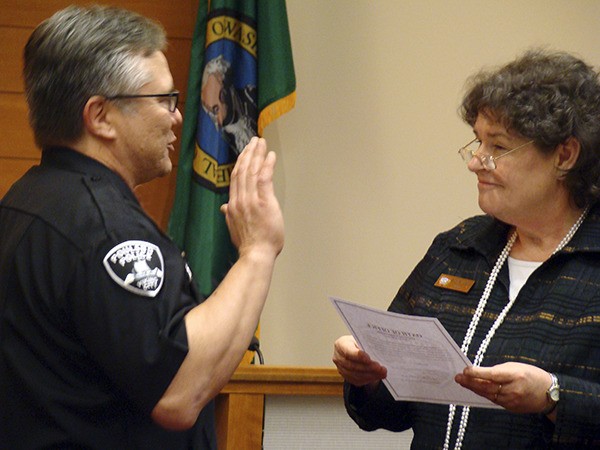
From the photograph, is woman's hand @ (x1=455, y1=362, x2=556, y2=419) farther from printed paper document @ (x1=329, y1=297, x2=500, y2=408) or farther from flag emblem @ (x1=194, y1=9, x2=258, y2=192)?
flag emblem @ (x1=194, y1=9, x2=258, y2=192)

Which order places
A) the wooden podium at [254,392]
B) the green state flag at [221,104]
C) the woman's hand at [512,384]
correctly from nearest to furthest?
the woman's hand at [512,384] < the wooden podium at [254,392] < the green state flag at [221,104]

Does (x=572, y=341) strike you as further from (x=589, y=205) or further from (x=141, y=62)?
(x=141, y=62)

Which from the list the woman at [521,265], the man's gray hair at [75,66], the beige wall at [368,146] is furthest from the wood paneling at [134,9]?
the man's gray hair at [75,66]

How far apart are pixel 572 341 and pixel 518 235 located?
1.23 feet

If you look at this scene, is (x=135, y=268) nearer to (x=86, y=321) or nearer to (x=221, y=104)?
(x=86, y=321)

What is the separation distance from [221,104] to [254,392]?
1.25m

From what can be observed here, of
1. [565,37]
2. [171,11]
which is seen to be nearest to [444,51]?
[565,37]

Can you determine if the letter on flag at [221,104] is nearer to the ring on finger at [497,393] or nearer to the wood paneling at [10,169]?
the wood paneling at [10,169]

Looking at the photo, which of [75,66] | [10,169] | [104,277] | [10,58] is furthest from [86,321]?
[10,58]

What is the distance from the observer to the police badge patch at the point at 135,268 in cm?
161

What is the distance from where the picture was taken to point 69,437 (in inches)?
64.1

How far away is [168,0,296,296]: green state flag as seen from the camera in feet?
12.0

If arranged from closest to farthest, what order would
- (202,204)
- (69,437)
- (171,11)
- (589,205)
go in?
(69,437) < (589,205) < (202,204) < (171,11)

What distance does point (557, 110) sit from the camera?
230cm
